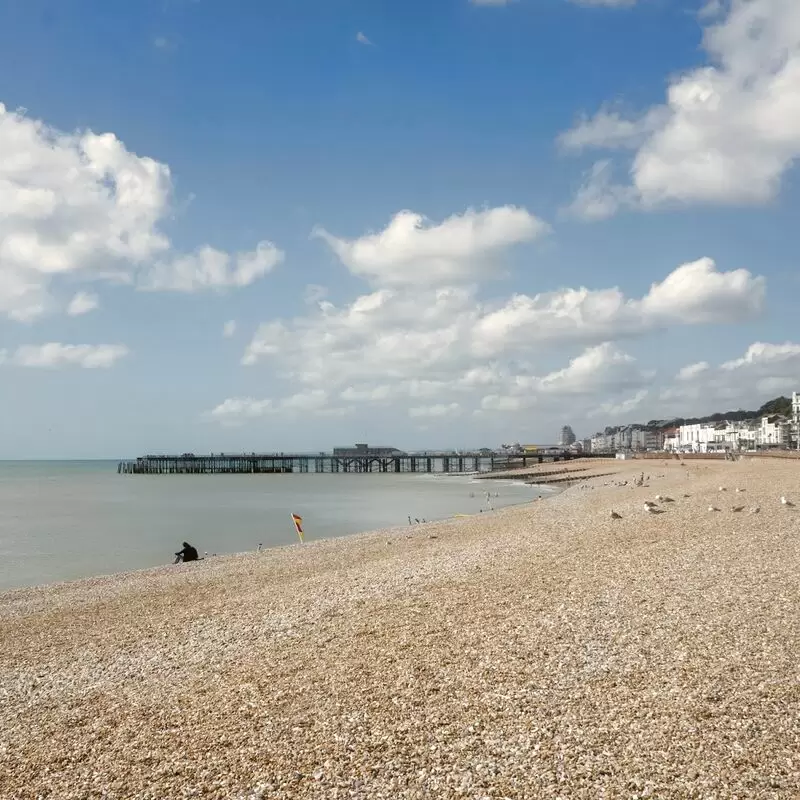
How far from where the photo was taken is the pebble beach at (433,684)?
4.80 meters

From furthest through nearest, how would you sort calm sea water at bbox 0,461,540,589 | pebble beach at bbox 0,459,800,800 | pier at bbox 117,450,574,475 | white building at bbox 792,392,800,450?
1. pier at bbox 117,450,574,475
2. white building at bbox 792,392,800,450
3. calm sea water at bbox 0,461,540,589
4. pebble beach at bbox 0,459,800,800

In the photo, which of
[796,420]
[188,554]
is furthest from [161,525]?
[796,420]

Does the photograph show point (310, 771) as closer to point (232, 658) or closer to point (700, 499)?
point (232, 658)

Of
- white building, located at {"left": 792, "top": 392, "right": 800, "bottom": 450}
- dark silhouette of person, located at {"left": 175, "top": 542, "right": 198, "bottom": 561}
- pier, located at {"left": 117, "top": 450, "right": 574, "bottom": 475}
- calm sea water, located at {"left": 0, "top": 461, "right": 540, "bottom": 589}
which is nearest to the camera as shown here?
dark silhouette of person, located at {"left": 175, "top": 542, "right": 198, "bottom": 561}

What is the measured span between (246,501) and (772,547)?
133ft

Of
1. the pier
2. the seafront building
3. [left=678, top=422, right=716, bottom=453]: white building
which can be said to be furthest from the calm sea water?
[left=678, top=422, right=716, bottom=453]: white building

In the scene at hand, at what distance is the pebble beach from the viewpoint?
189 inches

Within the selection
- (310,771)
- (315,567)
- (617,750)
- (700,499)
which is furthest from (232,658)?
(700,499)

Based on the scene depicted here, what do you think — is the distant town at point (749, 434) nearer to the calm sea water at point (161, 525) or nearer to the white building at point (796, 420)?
the white building at point (796, 420)

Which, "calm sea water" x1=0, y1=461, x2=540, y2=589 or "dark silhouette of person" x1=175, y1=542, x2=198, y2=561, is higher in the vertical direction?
"dark silhouette of person" x1=175, y1=542, x2=198, y2=561

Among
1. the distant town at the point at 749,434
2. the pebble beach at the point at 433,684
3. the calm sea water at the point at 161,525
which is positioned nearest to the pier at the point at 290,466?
the distant town at the point at 749,434

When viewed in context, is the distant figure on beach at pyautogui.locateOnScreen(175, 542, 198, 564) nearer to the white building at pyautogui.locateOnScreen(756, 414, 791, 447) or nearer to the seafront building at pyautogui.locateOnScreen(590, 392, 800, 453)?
the seafront building at pyautogui.locateOnScreen(590, 392, 800, 453)

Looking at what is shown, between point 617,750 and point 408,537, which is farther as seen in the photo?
point 408,537

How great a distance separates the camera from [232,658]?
7980mm
